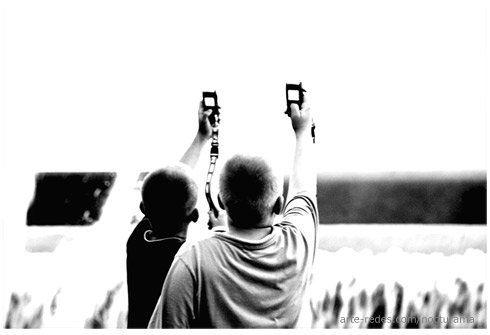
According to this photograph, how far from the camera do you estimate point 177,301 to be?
4.27 ft

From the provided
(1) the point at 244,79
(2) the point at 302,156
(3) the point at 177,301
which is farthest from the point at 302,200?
(1) the point at 244,79

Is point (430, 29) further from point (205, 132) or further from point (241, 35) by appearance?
point (205, 132)

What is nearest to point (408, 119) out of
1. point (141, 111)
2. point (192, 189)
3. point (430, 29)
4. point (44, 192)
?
point (430, 29)

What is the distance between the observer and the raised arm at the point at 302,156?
5.36 ft

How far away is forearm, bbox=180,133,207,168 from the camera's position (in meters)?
1.96

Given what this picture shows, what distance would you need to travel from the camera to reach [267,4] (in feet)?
6.66

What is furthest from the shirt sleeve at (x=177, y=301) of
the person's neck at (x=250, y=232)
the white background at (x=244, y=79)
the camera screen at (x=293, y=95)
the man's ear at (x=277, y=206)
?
the camera screen at (x=293, y=95)

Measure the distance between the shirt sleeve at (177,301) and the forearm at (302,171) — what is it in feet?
1.37

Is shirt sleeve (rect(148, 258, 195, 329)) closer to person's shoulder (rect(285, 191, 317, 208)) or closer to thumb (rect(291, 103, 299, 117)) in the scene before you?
person's shoulder (rect(285, 191, 317, 208))

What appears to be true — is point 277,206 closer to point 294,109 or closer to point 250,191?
point 250,191

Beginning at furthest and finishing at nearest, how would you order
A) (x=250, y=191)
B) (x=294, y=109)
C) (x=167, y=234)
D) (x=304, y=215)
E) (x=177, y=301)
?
(x=294, y=109) → (x=167, y=234) → (x=304, y=215) → (x=250, y=191) → (x=177, y=301)

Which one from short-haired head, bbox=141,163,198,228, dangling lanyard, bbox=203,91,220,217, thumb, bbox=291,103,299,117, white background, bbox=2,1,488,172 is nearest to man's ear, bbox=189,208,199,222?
short-haired head, bbox=141,163,198,228

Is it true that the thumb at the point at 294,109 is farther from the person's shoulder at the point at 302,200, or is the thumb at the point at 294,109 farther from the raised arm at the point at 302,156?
the person's shoulder at the point at 302,200

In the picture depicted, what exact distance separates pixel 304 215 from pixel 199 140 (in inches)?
23.2
